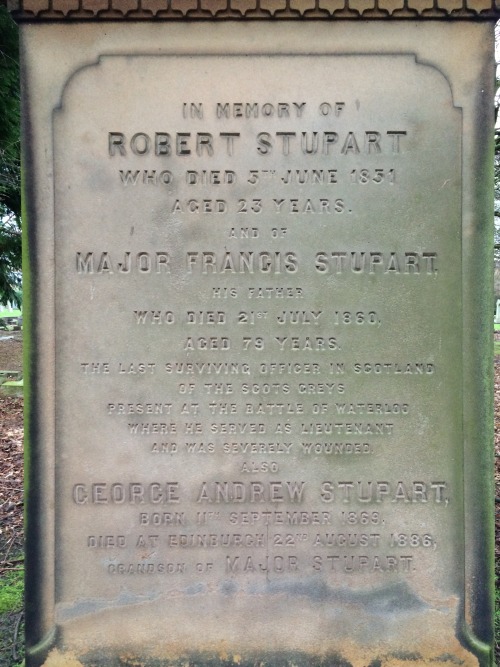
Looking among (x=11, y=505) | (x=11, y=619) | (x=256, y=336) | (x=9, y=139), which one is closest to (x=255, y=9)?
(x=256, y=336)

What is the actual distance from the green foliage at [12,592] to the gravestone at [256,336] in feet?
3.50

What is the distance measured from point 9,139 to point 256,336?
7019 mm

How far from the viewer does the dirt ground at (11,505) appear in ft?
11.7

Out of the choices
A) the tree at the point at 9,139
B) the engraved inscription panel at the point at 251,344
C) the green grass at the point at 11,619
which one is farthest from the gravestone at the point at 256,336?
the tree at the point at 9,139

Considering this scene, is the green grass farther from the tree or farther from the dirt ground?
the tree

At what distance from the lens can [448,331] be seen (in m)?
→ 3.03

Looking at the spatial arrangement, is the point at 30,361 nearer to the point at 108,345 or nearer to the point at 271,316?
the point at 108,345

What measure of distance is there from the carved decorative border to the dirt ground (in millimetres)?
3751

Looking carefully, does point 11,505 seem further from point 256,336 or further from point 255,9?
point 255,9

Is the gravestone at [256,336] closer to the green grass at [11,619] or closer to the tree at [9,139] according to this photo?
the green grass at [11,619]

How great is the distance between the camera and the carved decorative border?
296cm

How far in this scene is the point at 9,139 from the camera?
326 inches

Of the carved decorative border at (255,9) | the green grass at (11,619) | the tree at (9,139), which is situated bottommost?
the green grass at (11,619)

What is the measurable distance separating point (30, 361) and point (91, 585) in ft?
4.19
